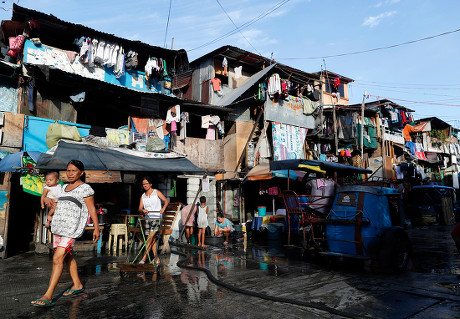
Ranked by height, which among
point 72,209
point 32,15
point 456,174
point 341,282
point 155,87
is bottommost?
point 341,282

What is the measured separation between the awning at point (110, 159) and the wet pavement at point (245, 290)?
258 centimetres

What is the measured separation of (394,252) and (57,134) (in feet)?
35.7

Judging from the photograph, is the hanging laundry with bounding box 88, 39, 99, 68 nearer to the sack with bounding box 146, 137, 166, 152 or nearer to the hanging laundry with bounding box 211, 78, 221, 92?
the sack with bounding box 146, 137, 166, 152

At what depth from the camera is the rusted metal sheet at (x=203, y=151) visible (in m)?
14.8

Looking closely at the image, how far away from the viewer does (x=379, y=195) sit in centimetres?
666

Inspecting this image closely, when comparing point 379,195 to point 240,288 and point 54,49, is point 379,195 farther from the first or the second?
point 54,49

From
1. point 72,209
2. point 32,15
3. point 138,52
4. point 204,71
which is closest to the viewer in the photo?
point 72,209

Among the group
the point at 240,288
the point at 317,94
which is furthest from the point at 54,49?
the point at 317,94

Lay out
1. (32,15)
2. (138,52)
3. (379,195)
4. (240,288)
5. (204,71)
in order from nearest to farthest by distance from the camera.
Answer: (240,288)
(379,195)
(32,15)
(138,52)
(204,71)

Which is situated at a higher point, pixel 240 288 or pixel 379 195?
pixel 379 195

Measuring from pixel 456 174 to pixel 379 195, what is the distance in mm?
33118

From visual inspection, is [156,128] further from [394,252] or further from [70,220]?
[394,252]

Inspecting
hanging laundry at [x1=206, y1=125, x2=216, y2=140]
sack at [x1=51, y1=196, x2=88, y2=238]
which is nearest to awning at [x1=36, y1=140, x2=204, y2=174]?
sack at [x1=51, y1=196, x2=88, y2=238]

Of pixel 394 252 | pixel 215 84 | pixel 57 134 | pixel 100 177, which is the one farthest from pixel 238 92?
pixel 394 252
